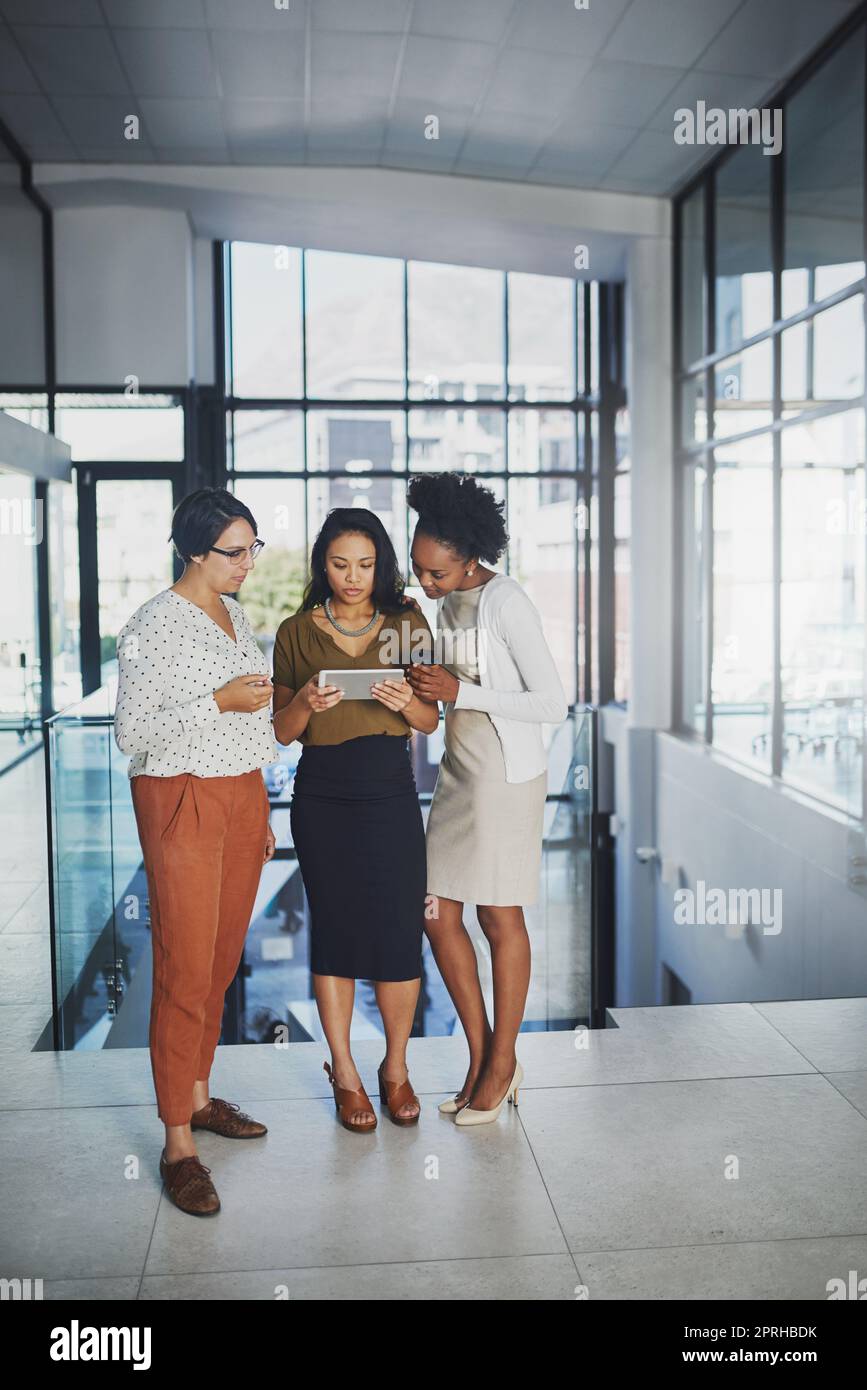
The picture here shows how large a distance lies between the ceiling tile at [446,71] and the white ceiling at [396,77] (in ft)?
0.04

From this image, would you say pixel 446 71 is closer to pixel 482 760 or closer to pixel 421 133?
pixel 421 133

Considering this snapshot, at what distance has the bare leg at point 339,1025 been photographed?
3.00 meters

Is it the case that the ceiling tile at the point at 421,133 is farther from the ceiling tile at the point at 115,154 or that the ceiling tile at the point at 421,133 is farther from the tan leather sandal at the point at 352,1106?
the tan leather sandal at the point at 352,1106

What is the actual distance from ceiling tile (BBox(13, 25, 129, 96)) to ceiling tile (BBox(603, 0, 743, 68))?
8.89ft

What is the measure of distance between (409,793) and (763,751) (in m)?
5.25

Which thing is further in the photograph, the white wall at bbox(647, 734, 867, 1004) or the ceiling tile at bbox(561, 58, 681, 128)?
the ceiling tile at bbox(561, 58, 681, 128)

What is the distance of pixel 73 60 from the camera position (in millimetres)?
6871

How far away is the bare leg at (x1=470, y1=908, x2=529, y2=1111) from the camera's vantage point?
302cm

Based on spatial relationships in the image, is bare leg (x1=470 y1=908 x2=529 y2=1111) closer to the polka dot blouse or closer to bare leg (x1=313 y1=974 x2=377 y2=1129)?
bare leg (x1=313 y1=974 x2=377 y2=1129)

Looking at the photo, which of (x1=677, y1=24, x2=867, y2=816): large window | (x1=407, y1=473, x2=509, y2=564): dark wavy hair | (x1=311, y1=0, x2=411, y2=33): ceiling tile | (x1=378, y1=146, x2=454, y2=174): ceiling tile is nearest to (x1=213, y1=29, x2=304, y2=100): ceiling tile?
(x1=311, y1=0, x2=411, y2=33): ceiling tile

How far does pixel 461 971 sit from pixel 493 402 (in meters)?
8.98

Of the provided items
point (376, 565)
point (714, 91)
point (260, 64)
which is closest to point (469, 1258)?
point (376, 565)

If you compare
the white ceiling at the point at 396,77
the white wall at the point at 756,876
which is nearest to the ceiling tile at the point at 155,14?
the white ceiling at the point at 396,77

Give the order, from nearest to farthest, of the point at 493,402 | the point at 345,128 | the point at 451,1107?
the point at 451,1107 < the point at 345,128 < the point at 493,402
